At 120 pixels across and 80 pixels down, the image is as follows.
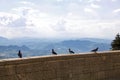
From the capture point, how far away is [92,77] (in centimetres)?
1340

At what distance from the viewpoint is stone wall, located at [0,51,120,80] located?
439 inches

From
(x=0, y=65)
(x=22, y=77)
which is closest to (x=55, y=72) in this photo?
(x=22, y=77)

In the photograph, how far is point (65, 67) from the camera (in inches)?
495

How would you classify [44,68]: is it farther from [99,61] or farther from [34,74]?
[99,61]

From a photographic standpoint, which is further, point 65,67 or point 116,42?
point 116,42

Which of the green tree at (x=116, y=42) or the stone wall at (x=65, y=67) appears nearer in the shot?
the stone wall at (x=65, y=67)

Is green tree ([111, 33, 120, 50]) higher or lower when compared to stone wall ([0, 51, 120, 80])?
higher

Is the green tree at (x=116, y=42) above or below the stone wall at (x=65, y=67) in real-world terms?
above

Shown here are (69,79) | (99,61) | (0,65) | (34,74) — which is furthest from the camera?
(99,61)

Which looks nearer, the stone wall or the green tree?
the stone wall

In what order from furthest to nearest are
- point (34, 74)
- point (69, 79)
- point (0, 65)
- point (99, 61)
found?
point (99, 61) < point (69, 79) < point (34, 74) < point (0, 65)

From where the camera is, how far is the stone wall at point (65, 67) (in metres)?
11.2

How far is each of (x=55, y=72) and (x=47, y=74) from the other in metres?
0.36

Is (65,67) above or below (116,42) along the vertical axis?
below
